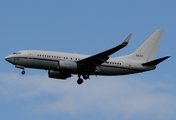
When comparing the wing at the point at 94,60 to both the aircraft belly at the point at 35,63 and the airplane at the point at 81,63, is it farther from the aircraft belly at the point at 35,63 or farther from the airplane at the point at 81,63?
the aircraft belly at the point at 35,63

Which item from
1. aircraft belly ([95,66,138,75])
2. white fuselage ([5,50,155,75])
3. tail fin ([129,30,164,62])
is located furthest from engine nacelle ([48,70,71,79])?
tail fin ([129,30,164,62])

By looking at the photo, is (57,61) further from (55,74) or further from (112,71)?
(112,71)

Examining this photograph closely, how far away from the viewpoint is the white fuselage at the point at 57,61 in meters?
63.8

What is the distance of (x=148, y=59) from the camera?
71.2m

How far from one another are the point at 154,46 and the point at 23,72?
61.8 ft

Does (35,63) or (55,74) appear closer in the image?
(35,63)

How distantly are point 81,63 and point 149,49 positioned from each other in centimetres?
1164

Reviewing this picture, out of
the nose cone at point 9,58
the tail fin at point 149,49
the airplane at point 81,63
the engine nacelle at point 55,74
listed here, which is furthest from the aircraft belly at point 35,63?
the tail fin at point 149,49

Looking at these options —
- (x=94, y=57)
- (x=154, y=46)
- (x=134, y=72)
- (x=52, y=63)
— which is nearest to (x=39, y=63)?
(x=52, y=63)

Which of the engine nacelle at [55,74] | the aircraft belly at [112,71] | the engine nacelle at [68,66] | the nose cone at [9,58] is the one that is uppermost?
the nose cone at [9,58]

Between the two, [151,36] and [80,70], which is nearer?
[80,70]

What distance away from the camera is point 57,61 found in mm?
64562

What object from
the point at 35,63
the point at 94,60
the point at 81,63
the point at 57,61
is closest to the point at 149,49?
the point at 94,60

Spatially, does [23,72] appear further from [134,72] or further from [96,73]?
[134,72]
